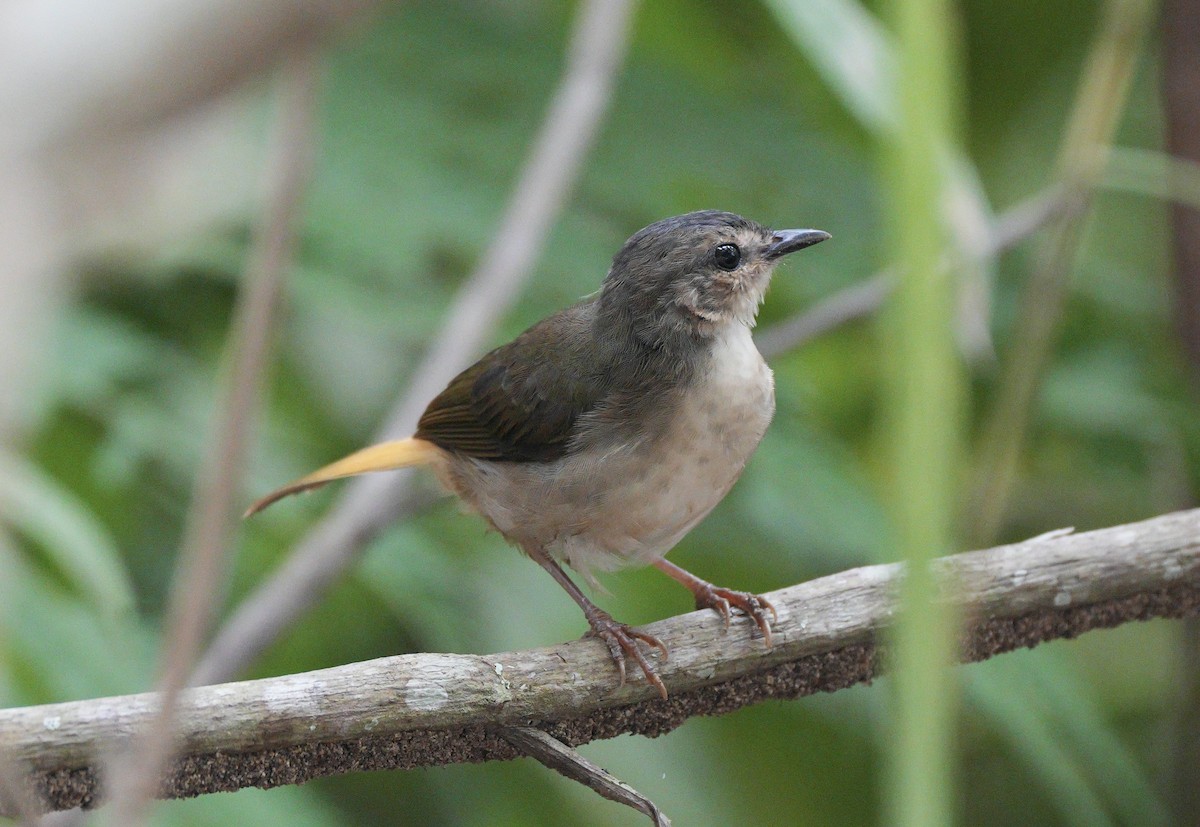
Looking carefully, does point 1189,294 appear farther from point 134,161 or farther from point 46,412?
point 134,161

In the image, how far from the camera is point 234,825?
10.1 feet

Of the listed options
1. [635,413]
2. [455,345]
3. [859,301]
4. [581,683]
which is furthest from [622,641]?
[859,301]

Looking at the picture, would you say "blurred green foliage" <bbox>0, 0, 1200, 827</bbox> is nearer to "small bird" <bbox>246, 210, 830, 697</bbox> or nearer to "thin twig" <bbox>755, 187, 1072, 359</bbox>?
"thin twig" <bbox>755, 187, 1072, 359</bbox>

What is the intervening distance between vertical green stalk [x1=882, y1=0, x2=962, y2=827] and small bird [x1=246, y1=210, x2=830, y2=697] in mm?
1763

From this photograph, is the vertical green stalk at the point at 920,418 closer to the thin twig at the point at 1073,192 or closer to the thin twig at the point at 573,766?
the thin twig at the point at 573,766

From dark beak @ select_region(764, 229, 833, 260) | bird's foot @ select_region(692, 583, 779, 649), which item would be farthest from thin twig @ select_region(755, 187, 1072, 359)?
bird's foot @ select_region(692, 583, 779, 649)

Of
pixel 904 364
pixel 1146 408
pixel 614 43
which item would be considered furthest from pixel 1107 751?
pixel 904 364

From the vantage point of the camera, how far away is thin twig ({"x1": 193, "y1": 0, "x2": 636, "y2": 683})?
10.4ft

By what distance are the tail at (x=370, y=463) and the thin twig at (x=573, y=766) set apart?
3.51 ft

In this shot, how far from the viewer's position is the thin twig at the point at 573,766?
190 cm

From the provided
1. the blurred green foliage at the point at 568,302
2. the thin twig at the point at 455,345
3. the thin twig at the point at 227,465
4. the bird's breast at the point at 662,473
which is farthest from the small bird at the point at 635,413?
the thin twig at the point at 227,465

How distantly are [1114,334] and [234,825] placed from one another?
10.6 feet

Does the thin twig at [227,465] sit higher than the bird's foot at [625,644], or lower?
higher

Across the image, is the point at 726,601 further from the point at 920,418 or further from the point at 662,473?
the point at 920,418
